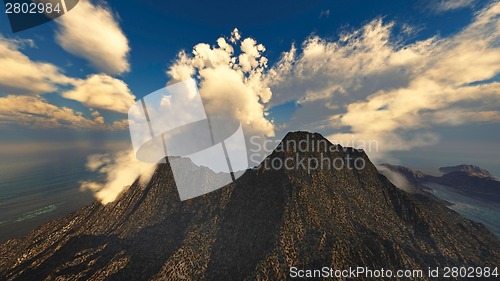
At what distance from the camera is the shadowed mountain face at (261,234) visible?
391ft

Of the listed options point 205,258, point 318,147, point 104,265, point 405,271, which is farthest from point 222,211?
point 405,271

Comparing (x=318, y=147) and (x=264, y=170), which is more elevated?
(x=318, y=147)

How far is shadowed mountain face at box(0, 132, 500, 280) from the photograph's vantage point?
119312 millimetres

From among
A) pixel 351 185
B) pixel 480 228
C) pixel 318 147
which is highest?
pixel 318 147

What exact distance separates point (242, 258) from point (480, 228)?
20176 centimetres

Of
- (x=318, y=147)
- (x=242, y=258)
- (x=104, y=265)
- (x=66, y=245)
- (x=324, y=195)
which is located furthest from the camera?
(x=318, y=147)

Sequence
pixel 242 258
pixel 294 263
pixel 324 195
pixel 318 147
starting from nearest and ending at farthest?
pixel 294 263
pixel 242 258
pixel 324 195
pixel 318 147

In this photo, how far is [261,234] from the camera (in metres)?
132

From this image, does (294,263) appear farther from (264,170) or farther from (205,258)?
(264,170)

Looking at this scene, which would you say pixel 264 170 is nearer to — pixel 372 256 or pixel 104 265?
pixel 372 256

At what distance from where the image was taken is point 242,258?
4867 inches

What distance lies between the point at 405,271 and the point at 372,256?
55.7 feet

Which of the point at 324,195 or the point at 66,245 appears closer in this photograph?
the point at 324,195

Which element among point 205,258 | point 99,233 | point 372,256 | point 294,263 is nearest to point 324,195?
point 372,256
